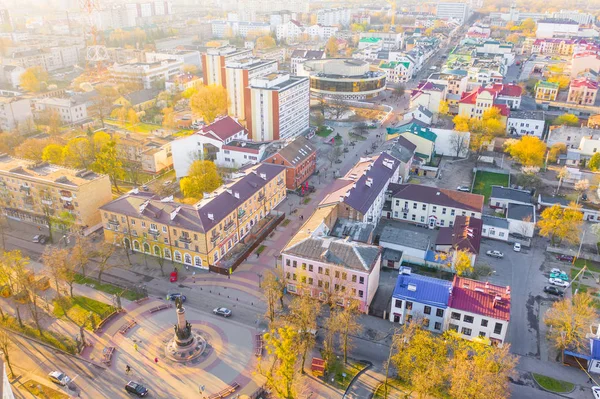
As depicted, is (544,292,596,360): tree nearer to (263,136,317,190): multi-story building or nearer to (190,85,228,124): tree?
(263,136,317,190): multi-story building

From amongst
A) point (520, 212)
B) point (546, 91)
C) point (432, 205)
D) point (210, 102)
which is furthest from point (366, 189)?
point (546, 91)

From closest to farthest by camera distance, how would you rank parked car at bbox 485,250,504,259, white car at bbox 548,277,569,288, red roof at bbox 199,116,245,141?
1. white car at bbox 548,277,569,288
2. parked car at bbox 485,250,504,259
3. red roof at bbox 199,116,245,141

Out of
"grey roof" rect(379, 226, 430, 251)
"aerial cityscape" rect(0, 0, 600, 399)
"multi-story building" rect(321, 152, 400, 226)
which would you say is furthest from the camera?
"multi-story building" rect(321, 152, 400, 226)

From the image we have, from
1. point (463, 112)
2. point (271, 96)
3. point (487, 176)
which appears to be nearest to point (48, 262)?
point (271, 96)

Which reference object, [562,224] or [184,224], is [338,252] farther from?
[562,224]

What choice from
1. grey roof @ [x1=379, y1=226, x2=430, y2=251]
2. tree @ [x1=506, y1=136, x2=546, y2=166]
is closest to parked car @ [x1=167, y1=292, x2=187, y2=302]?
grey roof @ [x1=379, y1=226, x2=430, y2=251]

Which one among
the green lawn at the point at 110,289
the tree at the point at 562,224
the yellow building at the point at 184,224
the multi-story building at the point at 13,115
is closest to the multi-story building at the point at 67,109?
the multi-story building at the point at 13,115
